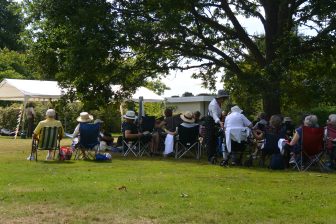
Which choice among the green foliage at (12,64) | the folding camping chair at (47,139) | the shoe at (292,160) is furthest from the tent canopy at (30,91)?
the green foliage at (12,64)

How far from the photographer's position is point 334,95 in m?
14.6

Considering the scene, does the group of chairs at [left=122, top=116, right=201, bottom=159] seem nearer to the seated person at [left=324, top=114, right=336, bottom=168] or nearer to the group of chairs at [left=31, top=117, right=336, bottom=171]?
the group of chairs at [left=31, top=117, right=336, bottom=171]

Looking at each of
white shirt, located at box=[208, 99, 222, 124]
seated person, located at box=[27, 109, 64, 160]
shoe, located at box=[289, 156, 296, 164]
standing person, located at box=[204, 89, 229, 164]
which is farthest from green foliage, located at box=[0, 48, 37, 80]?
shoe, located at box=[289, 156, 296, 164]

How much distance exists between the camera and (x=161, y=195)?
6.94 meters

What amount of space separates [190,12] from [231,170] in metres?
5.80

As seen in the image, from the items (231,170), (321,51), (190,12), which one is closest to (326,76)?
(321,51)

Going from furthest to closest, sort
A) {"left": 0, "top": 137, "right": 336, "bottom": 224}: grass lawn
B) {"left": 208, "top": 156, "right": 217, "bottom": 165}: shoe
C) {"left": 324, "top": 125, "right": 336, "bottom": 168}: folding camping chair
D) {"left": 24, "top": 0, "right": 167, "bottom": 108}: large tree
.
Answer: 1. {"left": 24, "top": 0, "right": 167, "bottom": 108}: large tree
2. {"left": 208, "top": 156, "right": 217, "bottom": 165}: shoe
3. {"left": 324, "top": 125, "right": 336, "bottom": 168}: folding camping chair
4. {"left": 0, "top": 137, "right": 336, "bottom": 224}: grass lawn

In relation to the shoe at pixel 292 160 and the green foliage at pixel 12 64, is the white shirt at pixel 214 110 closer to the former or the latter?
the shoe at pixel 292 160

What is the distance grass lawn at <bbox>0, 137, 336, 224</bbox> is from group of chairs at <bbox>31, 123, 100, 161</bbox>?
1.27 meters

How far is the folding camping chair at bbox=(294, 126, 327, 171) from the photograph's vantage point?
10.5 m

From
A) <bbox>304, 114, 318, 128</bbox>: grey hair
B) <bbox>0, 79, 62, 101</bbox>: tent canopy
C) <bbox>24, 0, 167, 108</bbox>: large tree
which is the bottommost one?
<bbox>304, 114, 318, 128</bbox>: grey hair

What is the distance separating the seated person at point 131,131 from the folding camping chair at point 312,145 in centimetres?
411

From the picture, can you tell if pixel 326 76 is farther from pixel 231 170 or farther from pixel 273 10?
pixel 231 170

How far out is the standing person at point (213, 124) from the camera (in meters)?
11.7
